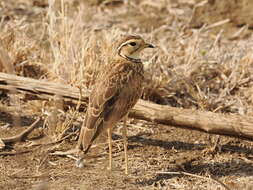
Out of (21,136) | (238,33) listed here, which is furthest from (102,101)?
(238,33)

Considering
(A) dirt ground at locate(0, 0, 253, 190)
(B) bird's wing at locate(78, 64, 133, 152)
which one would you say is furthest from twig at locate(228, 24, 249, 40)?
(B) bird's wing at locate(78, 64, 133, 152)

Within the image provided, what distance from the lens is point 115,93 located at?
5.55 meters

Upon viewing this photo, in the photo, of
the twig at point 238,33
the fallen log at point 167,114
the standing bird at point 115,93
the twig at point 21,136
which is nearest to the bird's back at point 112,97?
the standing bird at point 115,93

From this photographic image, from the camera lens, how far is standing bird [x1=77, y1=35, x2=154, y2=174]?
5.31 m

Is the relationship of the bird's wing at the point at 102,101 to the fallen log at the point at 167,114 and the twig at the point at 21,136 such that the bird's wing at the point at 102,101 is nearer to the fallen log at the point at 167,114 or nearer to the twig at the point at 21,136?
the fallen log at the point at 167,114

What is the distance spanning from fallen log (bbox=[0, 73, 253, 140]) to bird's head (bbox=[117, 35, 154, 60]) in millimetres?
564

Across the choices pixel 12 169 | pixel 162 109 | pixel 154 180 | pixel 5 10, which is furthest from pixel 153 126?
pixel 5 10

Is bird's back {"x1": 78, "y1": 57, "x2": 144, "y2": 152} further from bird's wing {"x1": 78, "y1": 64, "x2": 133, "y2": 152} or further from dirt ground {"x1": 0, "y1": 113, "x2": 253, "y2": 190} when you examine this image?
dirt ground {"x1": 0, "y1": 113, "x2": 253, "y2": 190}

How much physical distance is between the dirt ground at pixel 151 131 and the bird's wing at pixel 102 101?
0.49 meters

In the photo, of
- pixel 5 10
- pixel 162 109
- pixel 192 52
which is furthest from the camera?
pixel 5 10

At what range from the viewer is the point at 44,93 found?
6273 millimetres

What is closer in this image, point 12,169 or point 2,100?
point 12,169

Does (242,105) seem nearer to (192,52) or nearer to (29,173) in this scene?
(192,52)

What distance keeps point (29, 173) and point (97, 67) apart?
6.37 feet
